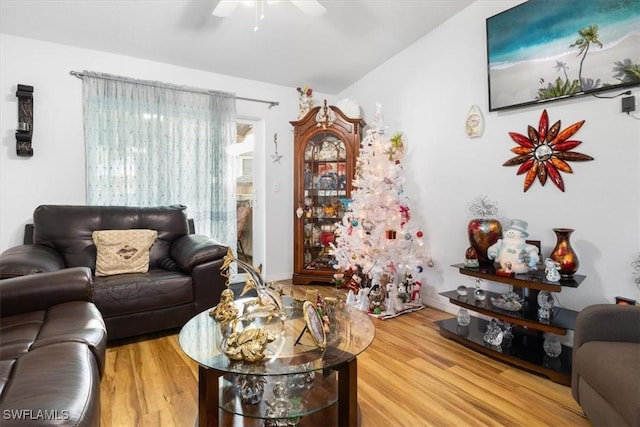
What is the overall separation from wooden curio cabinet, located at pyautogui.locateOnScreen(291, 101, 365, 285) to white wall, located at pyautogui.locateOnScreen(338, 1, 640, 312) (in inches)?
21.8

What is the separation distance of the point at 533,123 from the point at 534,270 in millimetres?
1043

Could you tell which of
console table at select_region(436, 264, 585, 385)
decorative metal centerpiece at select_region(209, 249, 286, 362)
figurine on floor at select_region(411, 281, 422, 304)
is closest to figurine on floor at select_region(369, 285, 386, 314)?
figurine on floor at select_region(411, 281, 422, 304)

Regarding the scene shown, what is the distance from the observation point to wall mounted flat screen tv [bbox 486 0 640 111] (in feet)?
6.31

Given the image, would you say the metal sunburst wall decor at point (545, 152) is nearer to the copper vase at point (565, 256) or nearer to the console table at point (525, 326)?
the copper vase at point (565, 256)

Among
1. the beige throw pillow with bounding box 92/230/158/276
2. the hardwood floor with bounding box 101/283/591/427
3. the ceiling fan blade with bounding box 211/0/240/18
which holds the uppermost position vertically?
the ceiling fan blade with bounding box 211/0/240/18

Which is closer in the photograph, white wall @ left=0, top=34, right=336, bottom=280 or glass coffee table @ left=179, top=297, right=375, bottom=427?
glass coffee table @ left=179, top=297, right=375, bottom=427

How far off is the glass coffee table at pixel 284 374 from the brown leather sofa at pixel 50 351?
0.37m

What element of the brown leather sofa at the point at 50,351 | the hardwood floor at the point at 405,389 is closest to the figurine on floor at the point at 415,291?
the hardwood floor at the point at 405,389

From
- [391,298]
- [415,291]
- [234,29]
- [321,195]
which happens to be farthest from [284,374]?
[321,195]

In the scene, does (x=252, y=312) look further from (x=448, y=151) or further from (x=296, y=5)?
(x=448, y=151)

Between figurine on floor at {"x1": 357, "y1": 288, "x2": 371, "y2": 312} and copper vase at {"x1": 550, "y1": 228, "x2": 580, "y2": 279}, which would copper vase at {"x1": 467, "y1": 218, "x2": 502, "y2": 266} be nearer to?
copper vase at {"x1": 550, "y1": 228, "x2": 580, "y2": 279}

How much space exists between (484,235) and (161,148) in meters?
3.07

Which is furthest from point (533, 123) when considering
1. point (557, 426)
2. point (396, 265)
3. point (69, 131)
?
point (69, 131)

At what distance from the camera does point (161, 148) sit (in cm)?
339
